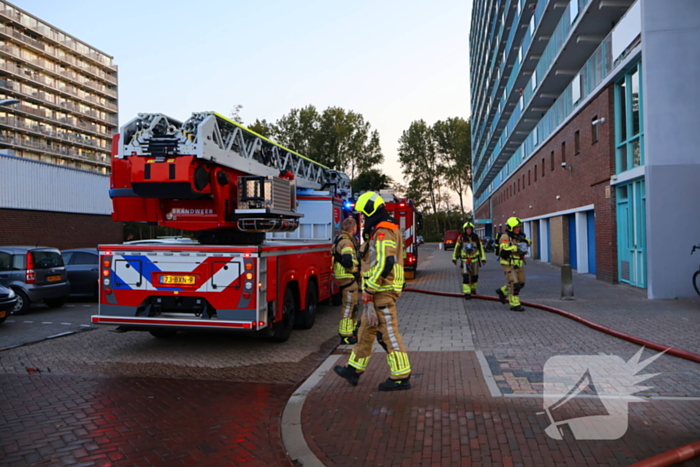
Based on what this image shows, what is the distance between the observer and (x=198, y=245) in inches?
289

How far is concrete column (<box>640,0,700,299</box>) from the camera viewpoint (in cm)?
1158

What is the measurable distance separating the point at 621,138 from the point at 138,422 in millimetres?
13590

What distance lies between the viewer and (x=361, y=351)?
5.60 meters

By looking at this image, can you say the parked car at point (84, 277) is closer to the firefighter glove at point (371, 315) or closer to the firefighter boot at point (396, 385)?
the firefighter glove at point (371, 315)

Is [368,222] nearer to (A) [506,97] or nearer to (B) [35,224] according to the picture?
(B) [35,224]

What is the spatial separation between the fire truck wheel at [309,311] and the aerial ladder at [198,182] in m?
1.15

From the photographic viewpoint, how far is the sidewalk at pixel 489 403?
12.7ft

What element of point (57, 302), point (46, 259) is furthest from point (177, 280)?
point (57, 302)

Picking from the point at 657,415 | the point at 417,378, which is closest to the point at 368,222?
the point at 417,378

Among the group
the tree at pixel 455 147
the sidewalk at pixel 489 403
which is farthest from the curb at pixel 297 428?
the tree at pixel 455 147

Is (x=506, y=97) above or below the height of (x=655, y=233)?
above

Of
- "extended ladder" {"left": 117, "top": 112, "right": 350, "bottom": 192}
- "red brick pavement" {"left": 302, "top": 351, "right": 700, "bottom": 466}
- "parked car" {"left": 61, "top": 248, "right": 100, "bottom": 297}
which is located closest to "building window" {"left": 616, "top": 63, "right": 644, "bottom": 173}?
"extended ladder" {"left": 117, "top": 112, "right": 350, "bottom": 192}

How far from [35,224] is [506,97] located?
2879cm

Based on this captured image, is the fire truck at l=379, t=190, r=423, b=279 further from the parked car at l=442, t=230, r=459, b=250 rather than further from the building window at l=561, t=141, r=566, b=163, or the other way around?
the parked car at l=442, t=230, r=459, b=250
